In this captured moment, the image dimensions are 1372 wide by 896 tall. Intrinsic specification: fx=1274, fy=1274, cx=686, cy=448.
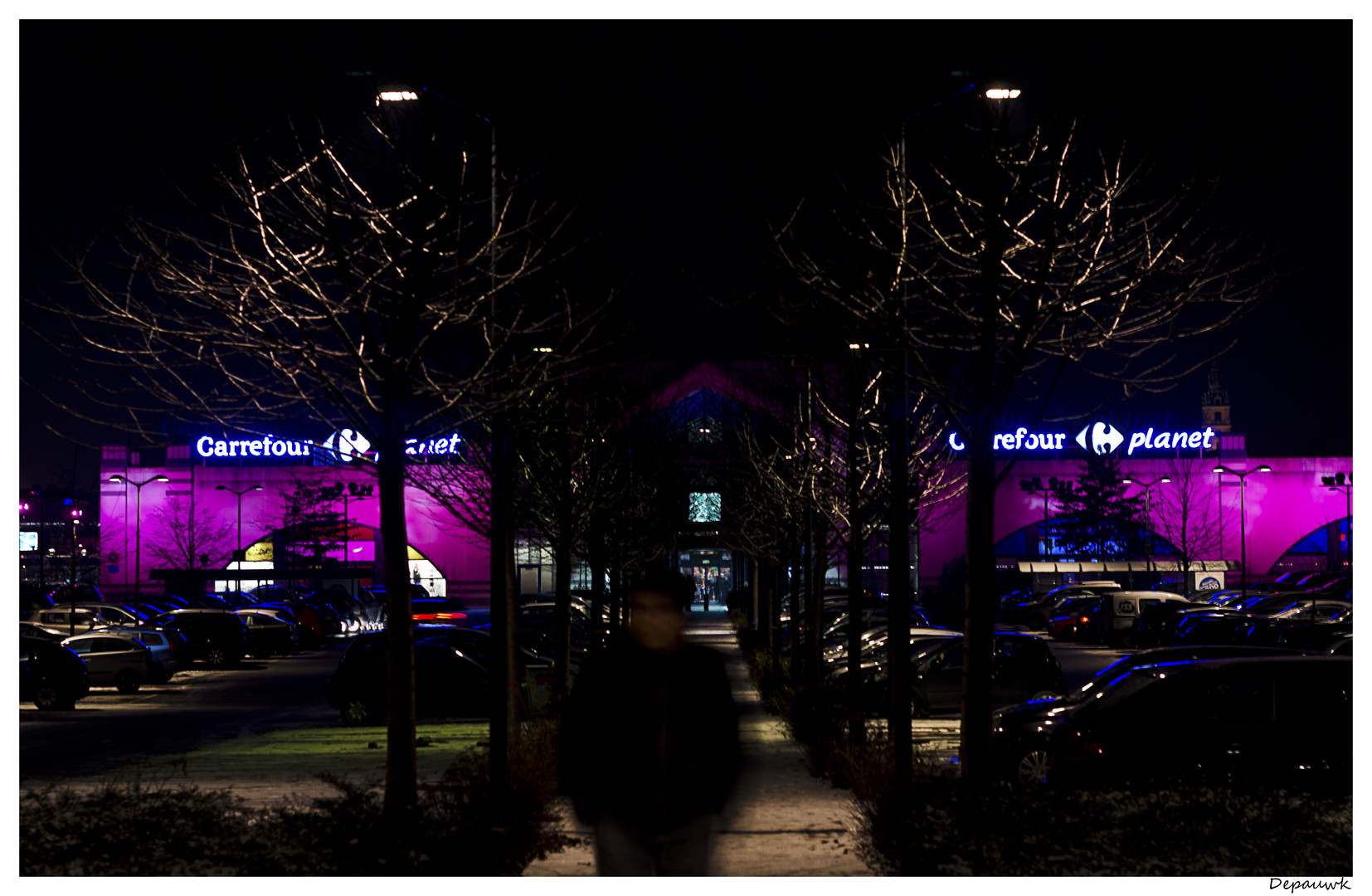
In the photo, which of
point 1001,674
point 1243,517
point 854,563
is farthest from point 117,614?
point 1243,517

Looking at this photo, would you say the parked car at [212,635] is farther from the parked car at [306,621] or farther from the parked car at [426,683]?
the parked car at [426,683]

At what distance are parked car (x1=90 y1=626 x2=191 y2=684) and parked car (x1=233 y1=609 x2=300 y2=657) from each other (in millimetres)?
6676

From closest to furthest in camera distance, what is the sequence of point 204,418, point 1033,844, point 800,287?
point 1033,844, point 204,418, point 800,287

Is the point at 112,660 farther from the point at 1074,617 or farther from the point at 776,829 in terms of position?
the point at 1074,617

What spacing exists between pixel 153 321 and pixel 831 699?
10352 millimetres

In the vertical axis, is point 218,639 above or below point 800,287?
below

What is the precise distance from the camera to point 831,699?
55.1ft

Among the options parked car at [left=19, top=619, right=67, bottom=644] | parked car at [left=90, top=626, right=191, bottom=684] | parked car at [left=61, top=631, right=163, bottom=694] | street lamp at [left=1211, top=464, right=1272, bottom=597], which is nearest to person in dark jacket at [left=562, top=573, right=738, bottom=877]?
parked car at [left=61, top=631, right=163, bottom=694]

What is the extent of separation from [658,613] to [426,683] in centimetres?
1797

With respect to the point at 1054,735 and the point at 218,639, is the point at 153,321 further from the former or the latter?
the point at 218,639

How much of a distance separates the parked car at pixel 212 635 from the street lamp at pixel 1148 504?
5603 cm

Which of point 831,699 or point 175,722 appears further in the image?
point 175,722

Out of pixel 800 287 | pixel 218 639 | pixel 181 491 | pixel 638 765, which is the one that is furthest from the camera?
pixel 181 491

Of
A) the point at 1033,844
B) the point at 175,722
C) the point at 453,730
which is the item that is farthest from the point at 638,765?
the point at 175,722
